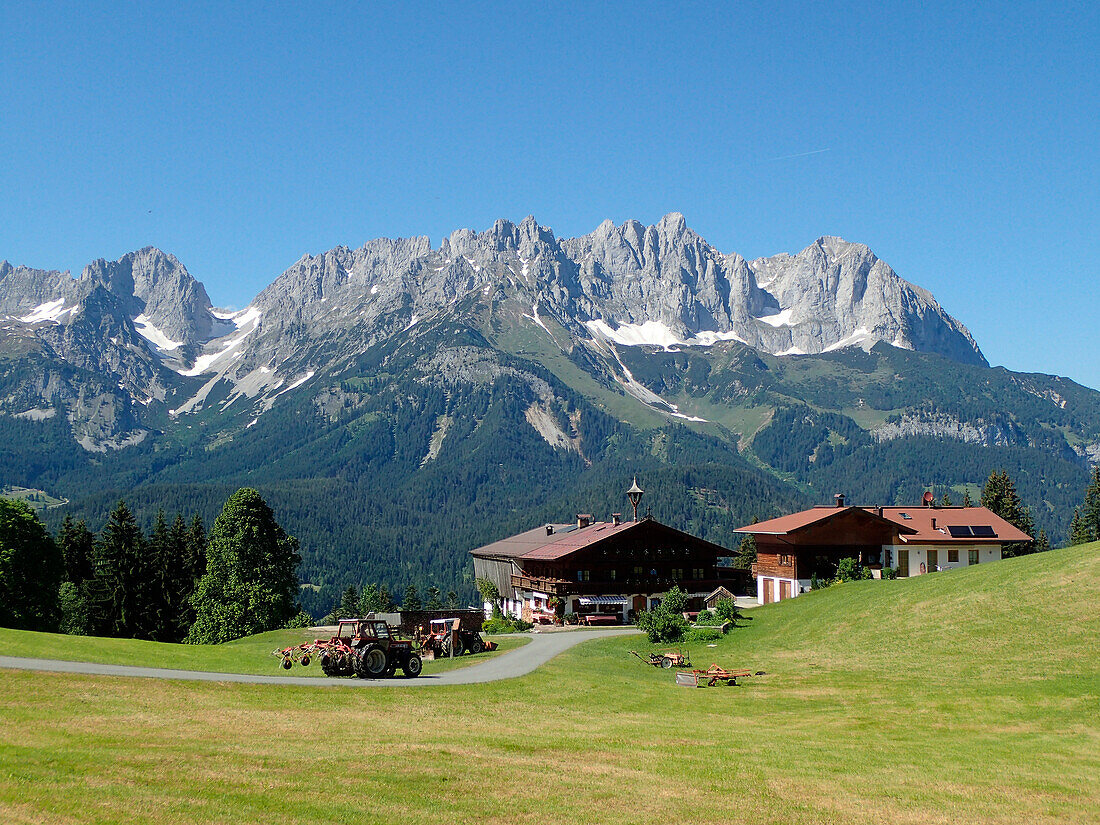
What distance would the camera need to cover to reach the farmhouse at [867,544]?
93.4 metres

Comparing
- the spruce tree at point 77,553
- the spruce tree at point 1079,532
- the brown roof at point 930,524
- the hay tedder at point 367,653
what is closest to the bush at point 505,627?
the brown roof at point 930,524

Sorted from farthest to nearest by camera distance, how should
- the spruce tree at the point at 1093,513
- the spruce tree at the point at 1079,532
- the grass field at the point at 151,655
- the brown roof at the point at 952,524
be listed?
the spruce tree at the point at 1079,532, the spruce tree at the point at 1093,513, the brown roof at the point at 952,524, the grass field at the point at 151,655

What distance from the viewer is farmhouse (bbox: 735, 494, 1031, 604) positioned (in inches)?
3676

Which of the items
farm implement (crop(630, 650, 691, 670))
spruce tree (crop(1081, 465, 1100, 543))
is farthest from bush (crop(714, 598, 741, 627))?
spruce tree (crop(1081, 465, 1100, 543))

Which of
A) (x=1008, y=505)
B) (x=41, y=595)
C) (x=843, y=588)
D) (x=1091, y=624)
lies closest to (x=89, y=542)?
(x=41, y=595)

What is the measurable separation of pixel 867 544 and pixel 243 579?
199 ft

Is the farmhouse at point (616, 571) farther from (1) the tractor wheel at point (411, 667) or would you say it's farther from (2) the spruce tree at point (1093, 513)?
(2) the spruce tree at point (1093, 513)

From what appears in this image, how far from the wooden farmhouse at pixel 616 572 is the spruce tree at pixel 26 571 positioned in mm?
43809

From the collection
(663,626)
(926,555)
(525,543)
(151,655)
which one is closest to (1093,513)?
(926,555)

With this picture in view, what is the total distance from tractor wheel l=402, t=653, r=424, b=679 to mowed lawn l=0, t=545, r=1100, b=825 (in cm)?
344

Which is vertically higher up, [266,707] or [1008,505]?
[1008,505]

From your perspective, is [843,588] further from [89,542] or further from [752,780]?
[89,542]

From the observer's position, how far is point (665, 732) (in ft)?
111

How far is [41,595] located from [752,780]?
236 feet
